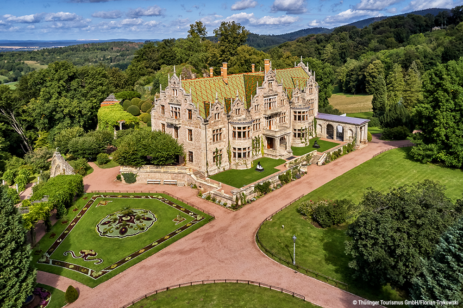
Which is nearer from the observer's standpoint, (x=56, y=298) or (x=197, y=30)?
(x=56, y=298)

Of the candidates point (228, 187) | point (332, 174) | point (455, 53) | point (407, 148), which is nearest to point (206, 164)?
point (228, 187)

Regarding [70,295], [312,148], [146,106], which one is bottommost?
[70,295]

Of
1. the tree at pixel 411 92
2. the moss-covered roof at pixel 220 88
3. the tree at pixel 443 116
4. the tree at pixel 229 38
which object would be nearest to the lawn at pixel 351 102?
the tree at pixel 411 92

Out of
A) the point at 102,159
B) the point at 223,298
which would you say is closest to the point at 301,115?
the point at 102,159

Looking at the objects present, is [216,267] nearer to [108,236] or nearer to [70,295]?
[70,295]

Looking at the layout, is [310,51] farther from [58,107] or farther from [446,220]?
[446,220]

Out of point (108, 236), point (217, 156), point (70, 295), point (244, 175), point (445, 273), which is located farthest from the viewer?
point (217, 156)

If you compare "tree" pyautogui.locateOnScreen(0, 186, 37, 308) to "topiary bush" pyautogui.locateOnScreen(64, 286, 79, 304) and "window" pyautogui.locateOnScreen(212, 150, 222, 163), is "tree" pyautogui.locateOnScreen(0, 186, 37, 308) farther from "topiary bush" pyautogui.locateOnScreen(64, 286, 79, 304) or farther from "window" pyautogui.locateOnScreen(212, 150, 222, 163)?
"window" pyautogui.locateOnScreen(212, 150, 222, 163)
